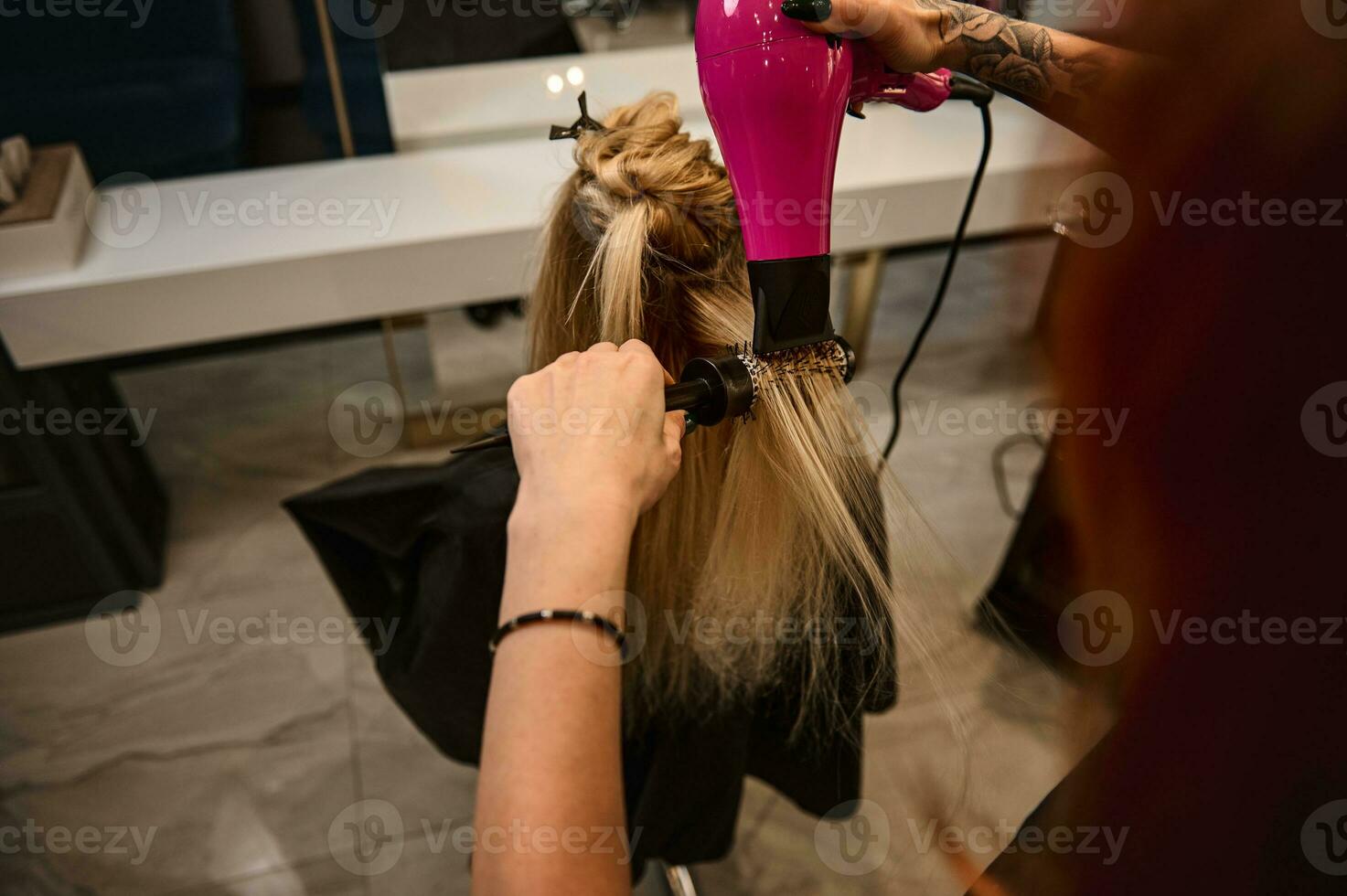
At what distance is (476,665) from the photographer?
46.3 inches

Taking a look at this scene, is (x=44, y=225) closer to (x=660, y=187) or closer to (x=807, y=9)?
(x=660, y=187)

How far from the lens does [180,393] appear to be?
2594 mm

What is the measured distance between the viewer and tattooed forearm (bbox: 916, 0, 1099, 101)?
0.74 meters

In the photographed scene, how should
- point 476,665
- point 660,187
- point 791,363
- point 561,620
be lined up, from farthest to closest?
point 476,665
point 660,187
point 791,363
point 561,620

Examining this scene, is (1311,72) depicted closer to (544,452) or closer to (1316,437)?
(1316,437)

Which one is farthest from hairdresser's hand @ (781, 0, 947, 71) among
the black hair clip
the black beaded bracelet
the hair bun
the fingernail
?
the black beaded bracelet

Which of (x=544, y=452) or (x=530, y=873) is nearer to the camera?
(x=530, y=873)

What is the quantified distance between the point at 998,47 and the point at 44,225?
1752 millimetres

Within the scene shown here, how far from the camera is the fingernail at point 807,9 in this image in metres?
0.64

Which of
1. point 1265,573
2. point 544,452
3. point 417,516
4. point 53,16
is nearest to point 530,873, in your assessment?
point 544,452

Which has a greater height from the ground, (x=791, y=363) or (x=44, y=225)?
(x=791, y=363)

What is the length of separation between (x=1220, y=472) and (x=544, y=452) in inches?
16.6

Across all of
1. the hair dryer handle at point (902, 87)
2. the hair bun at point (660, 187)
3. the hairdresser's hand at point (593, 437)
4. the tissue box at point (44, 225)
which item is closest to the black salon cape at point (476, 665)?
the hair bun at point (660, 187)

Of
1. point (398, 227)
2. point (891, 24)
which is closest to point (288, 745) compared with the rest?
point (398, 227)
